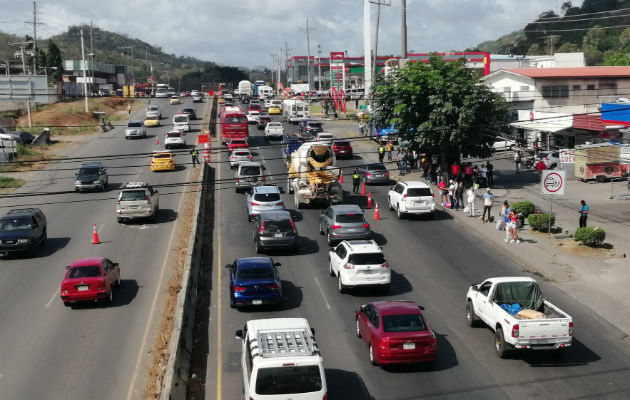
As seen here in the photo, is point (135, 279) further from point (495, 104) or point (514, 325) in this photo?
point (495, 104)

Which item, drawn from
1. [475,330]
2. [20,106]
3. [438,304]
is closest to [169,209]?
[438,304]

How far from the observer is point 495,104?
47.2 metres

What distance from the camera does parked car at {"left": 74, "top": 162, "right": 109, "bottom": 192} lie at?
46.7 metres

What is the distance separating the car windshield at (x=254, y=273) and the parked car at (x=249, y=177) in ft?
67.9

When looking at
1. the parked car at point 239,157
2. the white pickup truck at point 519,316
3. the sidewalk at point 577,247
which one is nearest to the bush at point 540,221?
the sidewalk at point 577,247

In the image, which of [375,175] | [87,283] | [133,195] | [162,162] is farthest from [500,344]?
[162,162]

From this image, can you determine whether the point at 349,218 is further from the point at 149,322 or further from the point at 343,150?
the point at 343,150

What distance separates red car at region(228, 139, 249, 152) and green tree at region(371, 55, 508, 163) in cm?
1491

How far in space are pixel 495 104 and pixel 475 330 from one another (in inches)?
1097

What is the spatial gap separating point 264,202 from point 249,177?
8.06 metres

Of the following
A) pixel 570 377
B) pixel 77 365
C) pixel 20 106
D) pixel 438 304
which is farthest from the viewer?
pixel 20 106

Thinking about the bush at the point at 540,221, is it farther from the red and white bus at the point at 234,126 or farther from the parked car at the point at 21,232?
the red and white bus at the point at 234,126

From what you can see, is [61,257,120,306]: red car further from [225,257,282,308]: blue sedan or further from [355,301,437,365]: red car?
[355,301,437,365]: red car

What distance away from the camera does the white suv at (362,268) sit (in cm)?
2514
